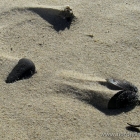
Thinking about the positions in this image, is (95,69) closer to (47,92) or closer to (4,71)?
(47,92)

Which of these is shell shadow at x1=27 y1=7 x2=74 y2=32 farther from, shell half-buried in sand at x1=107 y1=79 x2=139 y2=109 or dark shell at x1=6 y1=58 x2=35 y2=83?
shell half-buried in sand at x1=107 y1=79 x2=139 y2=109

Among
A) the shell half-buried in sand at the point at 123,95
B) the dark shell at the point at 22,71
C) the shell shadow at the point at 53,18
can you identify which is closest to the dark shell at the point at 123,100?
the shell half-buried in sand at the point at 123,95

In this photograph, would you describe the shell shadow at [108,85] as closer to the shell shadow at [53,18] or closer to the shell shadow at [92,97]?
the shell shadow at [92,97]

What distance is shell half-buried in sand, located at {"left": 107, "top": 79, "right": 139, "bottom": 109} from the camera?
2146mm

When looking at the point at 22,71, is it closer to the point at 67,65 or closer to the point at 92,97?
the point at 67,65

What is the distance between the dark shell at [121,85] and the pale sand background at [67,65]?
7 cm

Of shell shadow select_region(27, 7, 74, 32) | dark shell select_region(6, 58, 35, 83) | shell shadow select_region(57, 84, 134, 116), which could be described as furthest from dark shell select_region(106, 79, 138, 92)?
shell shadow select_region(27, 7, 74, 32)

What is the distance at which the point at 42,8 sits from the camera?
114 inches

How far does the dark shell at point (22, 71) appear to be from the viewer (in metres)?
2.30

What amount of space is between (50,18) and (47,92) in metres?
0.85

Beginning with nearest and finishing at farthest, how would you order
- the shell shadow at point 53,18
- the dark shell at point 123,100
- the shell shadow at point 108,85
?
1. the dark shell at point 123,100
2. the shell shadow at point 108,85
3. the shell shadow at point 53,18

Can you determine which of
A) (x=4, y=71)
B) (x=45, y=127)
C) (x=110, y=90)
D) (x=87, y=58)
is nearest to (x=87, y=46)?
(x=87, y=58)

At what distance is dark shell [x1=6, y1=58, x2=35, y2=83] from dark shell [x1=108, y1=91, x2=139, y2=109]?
611 mm

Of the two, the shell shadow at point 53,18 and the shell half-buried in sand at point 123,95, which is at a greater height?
the shell shadow at point 53,18
